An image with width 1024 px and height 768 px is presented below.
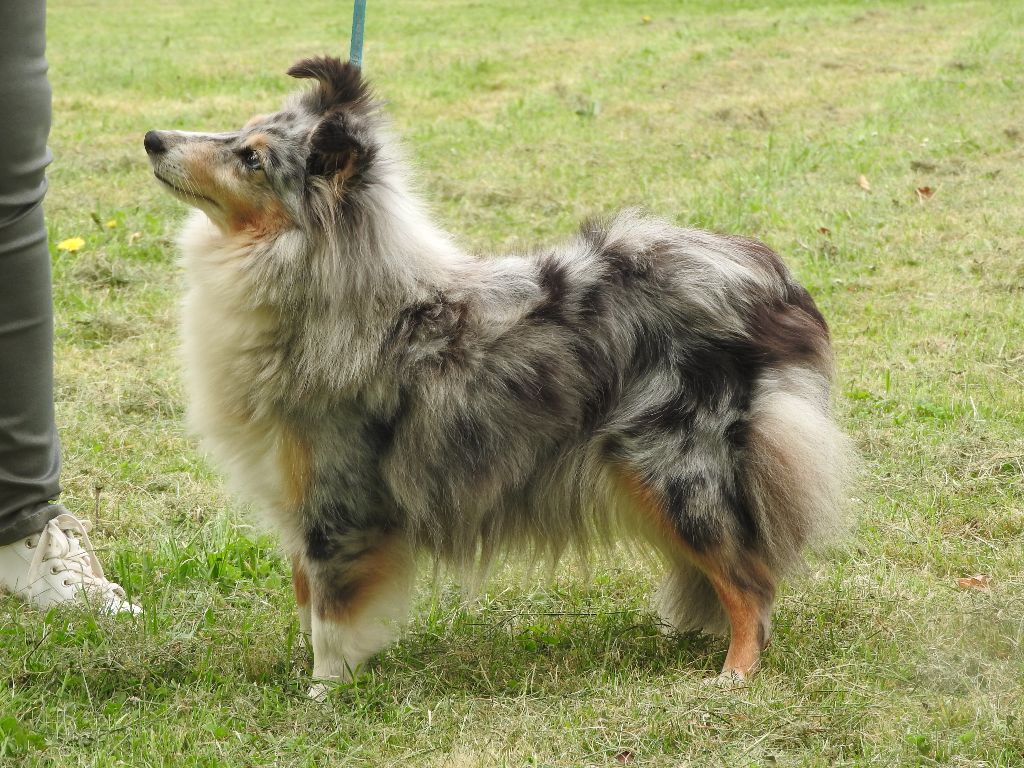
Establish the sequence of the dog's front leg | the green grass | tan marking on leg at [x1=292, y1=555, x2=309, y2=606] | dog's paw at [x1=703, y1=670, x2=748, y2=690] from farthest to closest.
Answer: tan marking on leg at [x1=292, y1=555, x2=309, y2=606] → the dog's front leg → dog's paw at [x1=703, y1=670, x2=748, y2=690] → the green grass

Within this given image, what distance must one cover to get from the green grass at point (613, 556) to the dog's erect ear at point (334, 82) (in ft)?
5.12

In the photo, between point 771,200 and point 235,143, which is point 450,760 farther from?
point 771,200

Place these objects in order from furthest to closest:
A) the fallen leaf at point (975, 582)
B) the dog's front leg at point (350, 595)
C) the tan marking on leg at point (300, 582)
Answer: the fallen leaf at point (975, 582), the tan marking on leg at point (300, 582), the dog's front leg at point (350, 595)

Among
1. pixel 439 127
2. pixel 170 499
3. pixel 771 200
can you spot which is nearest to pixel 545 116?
pixel 439 127

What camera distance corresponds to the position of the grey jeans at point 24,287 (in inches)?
131

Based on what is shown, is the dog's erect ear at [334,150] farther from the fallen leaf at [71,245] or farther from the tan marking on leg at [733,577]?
the fallen leaf at [71,245]

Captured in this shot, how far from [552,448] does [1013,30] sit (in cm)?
1468

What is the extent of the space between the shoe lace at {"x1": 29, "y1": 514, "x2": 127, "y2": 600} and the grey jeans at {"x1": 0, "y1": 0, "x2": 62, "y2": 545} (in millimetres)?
54

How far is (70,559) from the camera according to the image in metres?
3.73

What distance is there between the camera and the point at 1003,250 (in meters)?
7.13

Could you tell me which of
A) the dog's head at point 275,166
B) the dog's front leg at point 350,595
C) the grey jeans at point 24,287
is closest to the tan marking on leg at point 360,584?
the dog's front leg at point 350,595

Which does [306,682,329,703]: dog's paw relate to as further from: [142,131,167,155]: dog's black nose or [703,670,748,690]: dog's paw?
[142,131,167,155]: dog's black nose

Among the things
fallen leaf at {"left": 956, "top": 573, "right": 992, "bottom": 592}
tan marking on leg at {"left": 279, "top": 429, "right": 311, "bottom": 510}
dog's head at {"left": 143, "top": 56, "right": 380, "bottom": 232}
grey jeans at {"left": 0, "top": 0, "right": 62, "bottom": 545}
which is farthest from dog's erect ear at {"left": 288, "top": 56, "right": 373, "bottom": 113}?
fallen leaf at {"left": 956, "top": 573, "right": 992, "bottom": 592}

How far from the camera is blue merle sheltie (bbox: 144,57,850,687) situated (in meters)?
3.25
